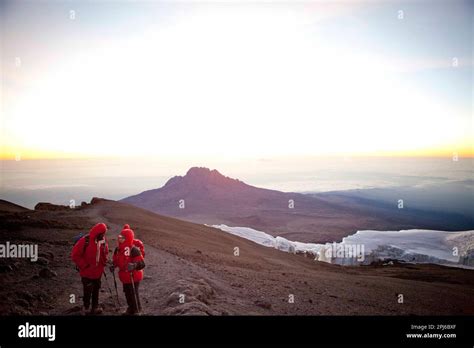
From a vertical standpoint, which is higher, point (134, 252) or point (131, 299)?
point (134, 252)

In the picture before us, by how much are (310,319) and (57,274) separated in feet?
14.8

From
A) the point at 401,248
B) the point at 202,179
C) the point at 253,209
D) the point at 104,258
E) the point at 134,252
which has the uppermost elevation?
the point at 202,179

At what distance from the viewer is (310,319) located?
5496 millimetres

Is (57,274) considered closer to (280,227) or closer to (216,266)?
(216,266)

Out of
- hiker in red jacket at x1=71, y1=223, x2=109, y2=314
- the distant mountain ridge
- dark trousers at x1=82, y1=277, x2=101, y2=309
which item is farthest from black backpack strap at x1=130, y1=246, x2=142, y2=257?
the distant mountain ridge

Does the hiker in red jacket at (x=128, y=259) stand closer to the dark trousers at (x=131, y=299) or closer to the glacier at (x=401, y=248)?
the dark trousers at (x=131, y=299)

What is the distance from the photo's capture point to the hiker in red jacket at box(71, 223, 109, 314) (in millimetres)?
4633

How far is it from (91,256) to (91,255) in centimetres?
2

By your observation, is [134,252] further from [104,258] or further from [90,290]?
[90,290]

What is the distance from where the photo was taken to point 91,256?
15.4ft

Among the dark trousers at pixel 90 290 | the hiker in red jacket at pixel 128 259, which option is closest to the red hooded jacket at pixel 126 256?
the hiker in red jacket at pixel 128 259

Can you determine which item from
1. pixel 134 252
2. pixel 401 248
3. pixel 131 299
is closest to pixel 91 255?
pixel 134 252

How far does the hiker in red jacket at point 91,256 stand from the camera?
463cm

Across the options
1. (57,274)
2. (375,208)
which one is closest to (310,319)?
(57,274)
